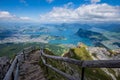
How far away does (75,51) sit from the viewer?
95125mm

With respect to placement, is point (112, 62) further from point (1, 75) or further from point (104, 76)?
point (104, 76)

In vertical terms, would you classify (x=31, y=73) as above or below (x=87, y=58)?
above

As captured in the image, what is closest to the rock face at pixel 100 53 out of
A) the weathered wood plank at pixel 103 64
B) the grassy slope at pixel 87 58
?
the grassy slope at pixel 87 58

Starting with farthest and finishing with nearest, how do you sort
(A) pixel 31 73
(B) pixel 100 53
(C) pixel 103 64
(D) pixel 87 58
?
(B) pixel 100 53
(D) pixel 87 58
(A) pixel 31 73
(C) pixel 103 64

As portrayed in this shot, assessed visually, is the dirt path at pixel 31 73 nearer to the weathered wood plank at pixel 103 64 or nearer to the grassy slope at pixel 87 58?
the weathered wood plank at pixel 103 64

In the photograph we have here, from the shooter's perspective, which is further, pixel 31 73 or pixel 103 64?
pixel 31 73

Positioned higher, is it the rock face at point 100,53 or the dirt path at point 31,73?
the dirt path at point 31,73

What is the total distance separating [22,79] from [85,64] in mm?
7736

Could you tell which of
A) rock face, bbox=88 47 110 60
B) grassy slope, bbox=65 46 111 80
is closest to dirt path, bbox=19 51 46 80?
grassy slope, bbox=65 46 111 80

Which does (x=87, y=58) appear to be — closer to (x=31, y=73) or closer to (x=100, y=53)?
(x=100, y=53)

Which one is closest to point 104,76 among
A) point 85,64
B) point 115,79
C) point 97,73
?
point 97,73

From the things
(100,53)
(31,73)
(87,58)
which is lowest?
(100,53)

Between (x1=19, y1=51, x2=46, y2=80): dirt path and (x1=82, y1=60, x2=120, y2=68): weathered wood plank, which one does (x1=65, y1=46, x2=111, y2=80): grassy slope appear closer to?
(x1=19, y1=51, x2=46, y2=80): dirt path

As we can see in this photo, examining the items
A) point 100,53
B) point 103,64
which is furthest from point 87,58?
point 103,64
